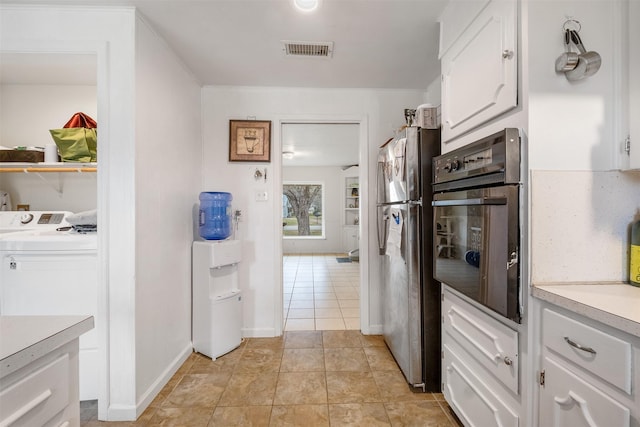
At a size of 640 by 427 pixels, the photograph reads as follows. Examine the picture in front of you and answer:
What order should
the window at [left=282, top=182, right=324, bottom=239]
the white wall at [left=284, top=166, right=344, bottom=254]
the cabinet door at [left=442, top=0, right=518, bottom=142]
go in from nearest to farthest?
the cabinet door at [left=442, top=0, right=518, bottom=142], the white wall at [left=284, top=166, right=344, bottom=254], the window at [left=282, top=182, right=324, bottom=239]

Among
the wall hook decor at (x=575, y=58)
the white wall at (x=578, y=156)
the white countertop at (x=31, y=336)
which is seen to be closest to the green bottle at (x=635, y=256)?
the white wall at (x=578, y=156)

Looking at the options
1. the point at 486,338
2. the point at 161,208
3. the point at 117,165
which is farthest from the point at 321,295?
the point at 117,165

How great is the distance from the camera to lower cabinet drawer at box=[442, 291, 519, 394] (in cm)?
108

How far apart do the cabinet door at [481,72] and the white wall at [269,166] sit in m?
1.04

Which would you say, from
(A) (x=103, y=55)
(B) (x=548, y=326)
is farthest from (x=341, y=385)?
(A) (x=103, y=55)

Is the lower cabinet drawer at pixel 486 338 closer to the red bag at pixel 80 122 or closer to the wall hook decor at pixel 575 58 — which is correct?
the wall hook decor at pixel 575 58

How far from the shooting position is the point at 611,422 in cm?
75

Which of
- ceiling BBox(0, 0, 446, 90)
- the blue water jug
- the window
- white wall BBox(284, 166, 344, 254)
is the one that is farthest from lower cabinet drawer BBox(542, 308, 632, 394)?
the window

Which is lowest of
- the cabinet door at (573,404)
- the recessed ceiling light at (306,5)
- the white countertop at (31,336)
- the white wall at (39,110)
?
the cabinet door at (573,404)

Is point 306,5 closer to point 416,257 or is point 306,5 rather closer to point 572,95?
point 572,95

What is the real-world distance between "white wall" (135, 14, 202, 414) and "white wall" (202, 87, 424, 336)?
248mm

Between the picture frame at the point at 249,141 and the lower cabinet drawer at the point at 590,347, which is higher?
the picture frame at the point at 249,141

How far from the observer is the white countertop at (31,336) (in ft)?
1.77

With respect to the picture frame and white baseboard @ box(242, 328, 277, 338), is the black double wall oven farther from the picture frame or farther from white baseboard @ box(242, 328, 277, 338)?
white baseboard @ box(242, 328, 277, 338)
